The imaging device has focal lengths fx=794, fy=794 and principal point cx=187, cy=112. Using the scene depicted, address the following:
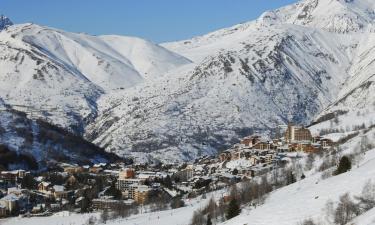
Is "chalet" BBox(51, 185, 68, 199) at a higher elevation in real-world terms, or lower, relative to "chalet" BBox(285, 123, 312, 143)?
lower

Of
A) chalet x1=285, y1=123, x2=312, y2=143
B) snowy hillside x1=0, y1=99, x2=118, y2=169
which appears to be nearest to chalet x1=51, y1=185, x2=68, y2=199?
snowy hillside x1=0, y1=99, x2=118, y2=169

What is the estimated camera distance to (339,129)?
561 ft

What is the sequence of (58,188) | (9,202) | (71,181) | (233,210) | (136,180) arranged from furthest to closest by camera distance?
1. (71,181)
2. (58,188)
3. (136,180)
4. (9,202)
5. (233,210)

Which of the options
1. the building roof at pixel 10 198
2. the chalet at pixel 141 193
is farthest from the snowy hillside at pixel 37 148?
the chalet at pixel 141 193

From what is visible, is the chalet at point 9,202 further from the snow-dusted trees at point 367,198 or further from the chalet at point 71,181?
the snow-dusted trees at point 367,198

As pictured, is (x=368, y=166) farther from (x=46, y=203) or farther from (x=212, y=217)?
(x=46, y=203)

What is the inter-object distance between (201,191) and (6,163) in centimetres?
6315

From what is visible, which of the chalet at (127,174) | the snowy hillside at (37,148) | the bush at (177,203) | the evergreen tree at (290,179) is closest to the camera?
the evergreen tree at (290,179)

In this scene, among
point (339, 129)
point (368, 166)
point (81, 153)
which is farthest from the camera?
point (81, 153)

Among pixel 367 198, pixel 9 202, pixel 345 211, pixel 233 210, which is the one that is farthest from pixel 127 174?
pixel 345 211

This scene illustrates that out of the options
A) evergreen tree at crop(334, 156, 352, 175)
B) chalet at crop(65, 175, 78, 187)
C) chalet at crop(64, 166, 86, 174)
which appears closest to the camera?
evergreen tree at crop(334, 156, 352, 175)

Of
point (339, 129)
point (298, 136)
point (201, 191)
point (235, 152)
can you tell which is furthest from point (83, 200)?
point (339, 129)

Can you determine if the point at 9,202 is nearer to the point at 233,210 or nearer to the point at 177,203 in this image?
the point at 177,203

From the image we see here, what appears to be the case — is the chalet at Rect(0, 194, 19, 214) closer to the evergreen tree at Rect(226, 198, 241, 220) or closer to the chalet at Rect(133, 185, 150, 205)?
the chalet at Rect(133, 185, 150, 205)
